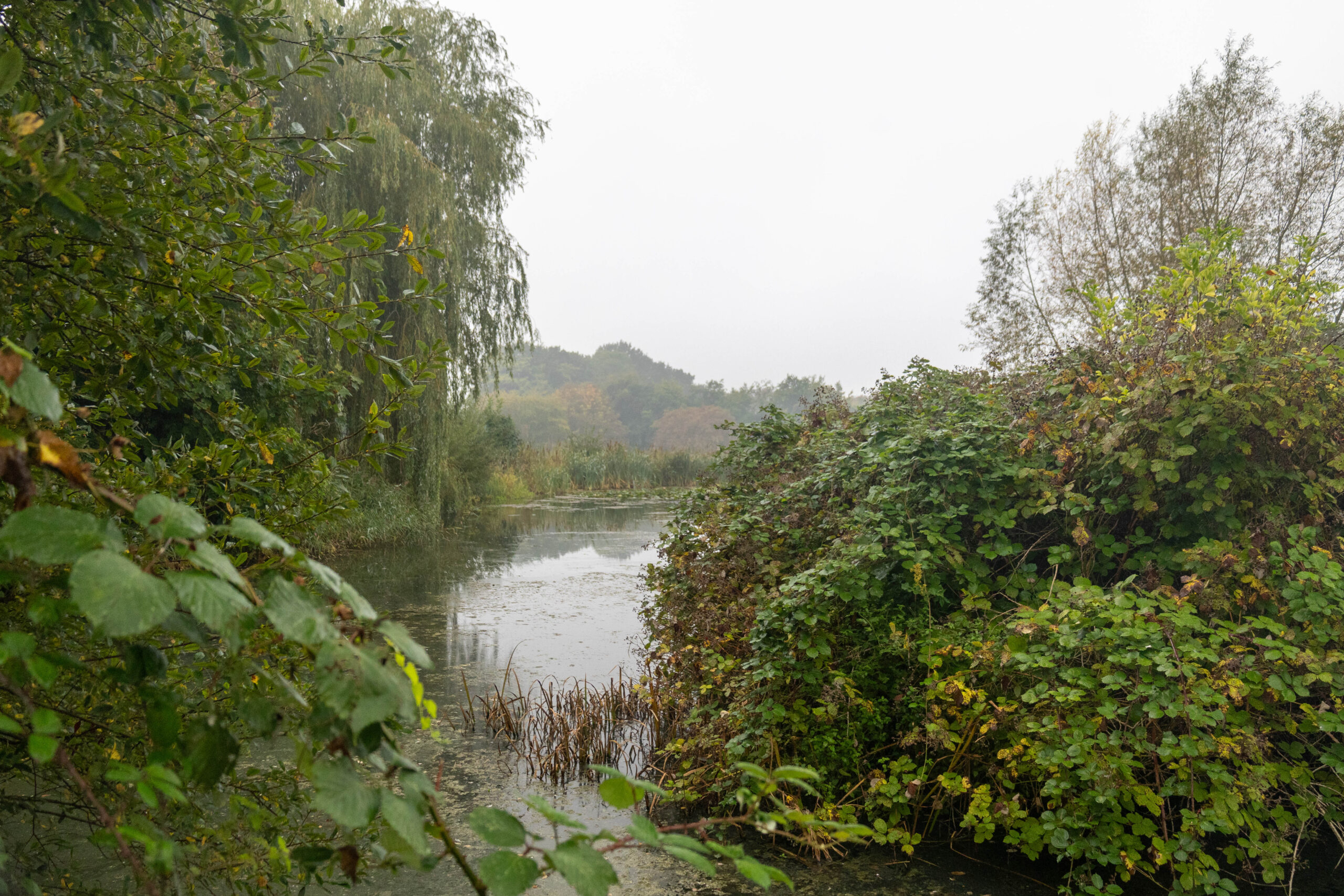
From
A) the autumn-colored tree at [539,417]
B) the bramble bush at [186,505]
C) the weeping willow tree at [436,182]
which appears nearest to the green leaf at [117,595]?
the bramble bush at [186,505]

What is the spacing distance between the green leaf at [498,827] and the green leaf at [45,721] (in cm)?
37

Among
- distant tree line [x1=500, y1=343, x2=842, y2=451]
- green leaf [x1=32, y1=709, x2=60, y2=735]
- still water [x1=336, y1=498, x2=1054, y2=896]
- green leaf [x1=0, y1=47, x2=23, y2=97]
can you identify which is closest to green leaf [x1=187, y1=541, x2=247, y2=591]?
green leaf [x1=32, y1=709, x2=60, y2=735]

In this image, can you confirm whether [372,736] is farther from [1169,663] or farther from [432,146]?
[432,146]

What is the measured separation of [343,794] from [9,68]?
1098 millimetres

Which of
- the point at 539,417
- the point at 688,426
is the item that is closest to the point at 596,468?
the point at 539,417

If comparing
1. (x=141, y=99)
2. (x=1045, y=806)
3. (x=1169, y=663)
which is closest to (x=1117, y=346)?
(x=1169, y=663)

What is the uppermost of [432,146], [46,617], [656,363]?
[656,363]

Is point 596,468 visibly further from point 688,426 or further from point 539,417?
point 688,426

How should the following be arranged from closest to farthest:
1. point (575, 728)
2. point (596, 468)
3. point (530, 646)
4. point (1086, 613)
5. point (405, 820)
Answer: point (405, 820) → point (1086, 613) → point (575, 728) → point (530, 646) → point (596, 468)

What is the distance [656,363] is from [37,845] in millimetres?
83199

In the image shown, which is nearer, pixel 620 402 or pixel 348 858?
pixel 348 858

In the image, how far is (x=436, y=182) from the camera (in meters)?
9.47

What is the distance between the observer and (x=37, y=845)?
1.71 meters

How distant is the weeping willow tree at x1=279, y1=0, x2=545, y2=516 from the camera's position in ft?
29.1
